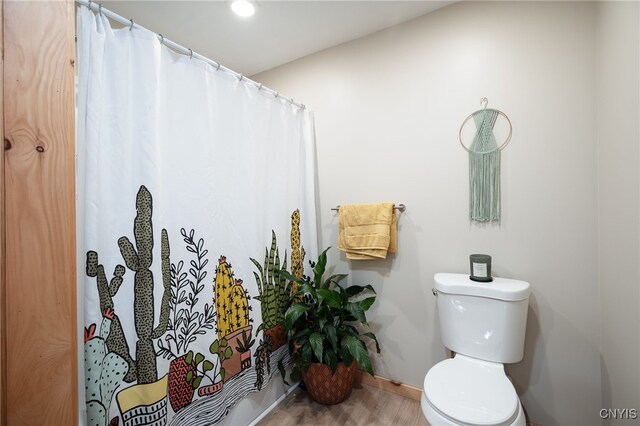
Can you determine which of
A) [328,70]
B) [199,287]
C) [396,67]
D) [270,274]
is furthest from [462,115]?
[199,287]

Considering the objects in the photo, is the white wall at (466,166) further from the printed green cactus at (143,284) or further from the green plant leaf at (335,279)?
the printed green cactus at (143,284)

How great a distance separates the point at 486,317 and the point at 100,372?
5.41ft

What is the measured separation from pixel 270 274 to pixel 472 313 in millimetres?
1100

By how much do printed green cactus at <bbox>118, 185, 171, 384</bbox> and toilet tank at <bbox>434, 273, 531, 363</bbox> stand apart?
1369 mm

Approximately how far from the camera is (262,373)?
5.32 feet

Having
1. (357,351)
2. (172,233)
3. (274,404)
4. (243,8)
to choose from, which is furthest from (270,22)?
(274,404)

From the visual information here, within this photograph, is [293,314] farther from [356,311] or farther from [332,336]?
[356,311]

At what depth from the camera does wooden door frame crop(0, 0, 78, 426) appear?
608 millimetres

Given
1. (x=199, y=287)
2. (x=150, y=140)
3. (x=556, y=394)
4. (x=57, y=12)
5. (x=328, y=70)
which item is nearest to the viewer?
(x=57, y=12)

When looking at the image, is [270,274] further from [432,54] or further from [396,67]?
[432,54]

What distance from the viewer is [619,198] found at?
112cm

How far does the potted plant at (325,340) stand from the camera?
5.19 ft

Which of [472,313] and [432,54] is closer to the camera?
[472,313]

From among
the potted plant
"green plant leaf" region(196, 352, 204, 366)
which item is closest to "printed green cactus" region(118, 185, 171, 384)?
"green plant leaf" region(196, 352, 204, 366)
